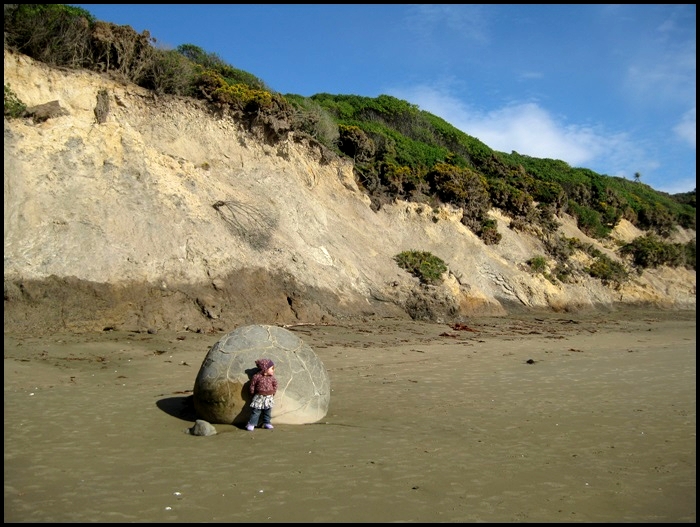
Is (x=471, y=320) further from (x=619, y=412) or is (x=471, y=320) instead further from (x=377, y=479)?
(x=377, y=479)

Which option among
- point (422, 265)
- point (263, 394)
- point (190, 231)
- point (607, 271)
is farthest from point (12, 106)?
point (607, 271)

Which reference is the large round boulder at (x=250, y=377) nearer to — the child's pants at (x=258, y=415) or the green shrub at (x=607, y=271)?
the child's pants at (x=258, y=415)

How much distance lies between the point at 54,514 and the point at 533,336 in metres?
13.7

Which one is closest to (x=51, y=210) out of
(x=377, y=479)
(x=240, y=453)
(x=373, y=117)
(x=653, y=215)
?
(x=240, y=453)

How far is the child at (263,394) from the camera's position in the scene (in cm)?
620

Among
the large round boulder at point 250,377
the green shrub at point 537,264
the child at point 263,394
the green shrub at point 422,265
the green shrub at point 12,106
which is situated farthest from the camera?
the green shrub at point 537,264

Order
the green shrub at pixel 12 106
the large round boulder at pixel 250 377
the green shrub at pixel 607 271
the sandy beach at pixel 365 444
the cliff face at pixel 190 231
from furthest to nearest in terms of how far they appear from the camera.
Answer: the green shrub at pixel 607 271
the green shrub at pixel 12 106
the cliff face at pixel 190 231
the large round boulder at pixel 250 377
the sandy beach at pixel 365 444

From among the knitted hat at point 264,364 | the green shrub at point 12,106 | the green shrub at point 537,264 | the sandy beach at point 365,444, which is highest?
the green shrub at point 12,106

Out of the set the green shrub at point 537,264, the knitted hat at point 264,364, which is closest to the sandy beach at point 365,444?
the knitted hat at point 264,364

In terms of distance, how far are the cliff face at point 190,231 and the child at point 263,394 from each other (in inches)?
278

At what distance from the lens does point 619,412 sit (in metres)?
7.43

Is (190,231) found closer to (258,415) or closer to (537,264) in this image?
(258,415)

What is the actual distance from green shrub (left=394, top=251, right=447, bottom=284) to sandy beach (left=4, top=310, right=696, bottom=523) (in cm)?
838

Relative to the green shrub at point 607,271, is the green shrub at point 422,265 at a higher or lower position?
lower
